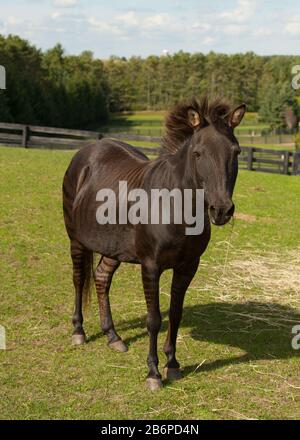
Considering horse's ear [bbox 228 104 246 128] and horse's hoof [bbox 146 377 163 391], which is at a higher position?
A: horse's ear [bbox 228 104 246 128]

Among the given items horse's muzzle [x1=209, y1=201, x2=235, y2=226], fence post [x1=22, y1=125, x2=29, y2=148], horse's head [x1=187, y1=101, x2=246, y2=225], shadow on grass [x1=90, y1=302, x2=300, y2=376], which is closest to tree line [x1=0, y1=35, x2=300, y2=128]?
fence post [x1=22, y1=125, x2=29, y2=148]

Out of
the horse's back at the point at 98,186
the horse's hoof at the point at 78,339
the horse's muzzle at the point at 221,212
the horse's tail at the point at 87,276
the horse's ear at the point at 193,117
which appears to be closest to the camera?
the horse's muzzle at the point at 221,212

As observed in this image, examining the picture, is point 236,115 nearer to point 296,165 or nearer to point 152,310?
point 152,310

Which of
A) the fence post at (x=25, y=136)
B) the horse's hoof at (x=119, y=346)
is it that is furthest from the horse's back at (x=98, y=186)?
the fence post at (x=25, y=136)

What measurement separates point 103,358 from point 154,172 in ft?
6.38

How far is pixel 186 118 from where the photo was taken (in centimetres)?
435

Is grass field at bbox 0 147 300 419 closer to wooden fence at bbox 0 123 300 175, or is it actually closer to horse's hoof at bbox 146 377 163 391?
horse's hoof at bbox 146 377 163 391

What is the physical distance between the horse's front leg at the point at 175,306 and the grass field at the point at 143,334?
0.45 ft

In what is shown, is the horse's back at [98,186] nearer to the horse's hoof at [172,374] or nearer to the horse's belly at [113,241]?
the horse's belly at [113,241]

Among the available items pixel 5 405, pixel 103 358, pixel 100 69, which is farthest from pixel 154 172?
pixel 100 69

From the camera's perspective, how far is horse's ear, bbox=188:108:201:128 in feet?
13.2

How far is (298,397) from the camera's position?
4477 mm

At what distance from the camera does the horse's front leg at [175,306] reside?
4.67 meters

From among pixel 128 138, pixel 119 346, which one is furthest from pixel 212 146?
pixel 128 138
